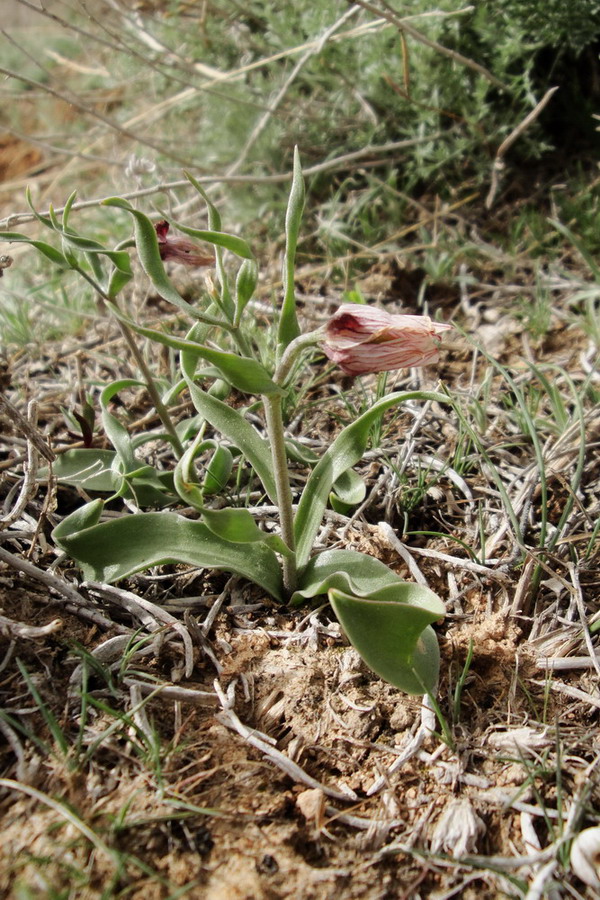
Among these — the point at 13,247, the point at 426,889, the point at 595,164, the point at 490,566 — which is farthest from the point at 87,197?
the point at 426,889

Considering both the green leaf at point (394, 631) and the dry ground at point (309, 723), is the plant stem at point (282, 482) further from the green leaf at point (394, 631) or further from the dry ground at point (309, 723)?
the green leaf at point (394, 631)

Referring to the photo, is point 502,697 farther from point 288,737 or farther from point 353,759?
point 288,737

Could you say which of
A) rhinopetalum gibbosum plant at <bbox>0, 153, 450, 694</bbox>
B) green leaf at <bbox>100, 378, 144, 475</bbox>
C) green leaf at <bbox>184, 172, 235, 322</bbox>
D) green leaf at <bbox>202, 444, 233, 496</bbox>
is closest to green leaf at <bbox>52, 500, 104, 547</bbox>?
rhinopetalum gibbosum plant at <bbox>0, 153, 450, 694</bbox>

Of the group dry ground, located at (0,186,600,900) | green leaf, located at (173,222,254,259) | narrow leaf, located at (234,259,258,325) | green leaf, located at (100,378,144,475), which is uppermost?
green leaf, located at (173,222,254,259)

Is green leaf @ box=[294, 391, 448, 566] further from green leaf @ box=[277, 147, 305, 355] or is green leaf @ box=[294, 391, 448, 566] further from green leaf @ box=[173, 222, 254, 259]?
green leaf @ box=[173, 222, 254, 259]

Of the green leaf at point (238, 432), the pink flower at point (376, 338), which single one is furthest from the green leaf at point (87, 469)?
the pink flower at point (376, 338)

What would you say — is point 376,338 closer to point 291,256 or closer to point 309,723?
point 291,256

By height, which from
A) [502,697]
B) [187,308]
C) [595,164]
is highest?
[187,308]
